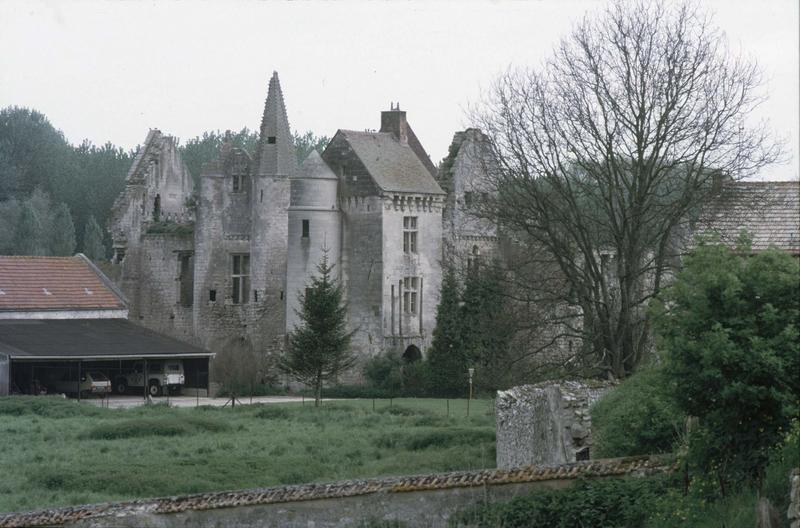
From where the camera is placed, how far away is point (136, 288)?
65.5 metres

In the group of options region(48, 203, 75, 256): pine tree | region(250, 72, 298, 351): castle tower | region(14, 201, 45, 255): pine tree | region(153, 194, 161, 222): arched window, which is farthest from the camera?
region(48, 203, 75, 256): pine tree

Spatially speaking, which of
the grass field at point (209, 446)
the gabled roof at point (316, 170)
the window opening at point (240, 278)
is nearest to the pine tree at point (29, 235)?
the window opening at point (240, 278)

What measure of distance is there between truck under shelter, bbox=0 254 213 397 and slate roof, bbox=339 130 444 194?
9818mm

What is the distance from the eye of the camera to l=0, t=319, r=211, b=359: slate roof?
48.7 meters

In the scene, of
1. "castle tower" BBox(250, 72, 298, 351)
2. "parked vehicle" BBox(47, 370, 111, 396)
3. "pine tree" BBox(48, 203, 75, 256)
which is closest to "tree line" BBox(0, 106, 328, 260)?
"pine tree" BBox(48, 203, 75, 256)

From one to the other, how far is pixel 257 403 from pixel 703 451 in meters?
32.6

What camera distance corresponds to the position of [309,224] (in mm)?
58875

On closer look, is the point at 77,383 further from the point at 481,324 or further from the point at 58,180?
the point at 58,180

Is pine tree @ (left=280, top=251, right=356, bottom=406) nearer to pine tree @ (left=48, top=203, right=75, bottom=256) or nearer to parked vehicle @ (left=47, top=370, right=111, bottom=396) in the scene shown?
parked vehicle @ (left=47, top=370, right=111, bottom=396)

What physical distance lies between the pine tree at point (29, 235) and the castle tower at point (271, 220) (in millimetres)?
23760

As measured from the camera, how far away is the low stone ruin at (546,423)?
78.1 ft

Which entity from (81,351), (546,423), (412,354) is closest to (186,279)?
(412,354)

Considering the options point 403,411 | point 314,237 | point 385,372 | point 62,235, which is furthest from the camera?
point 62,235

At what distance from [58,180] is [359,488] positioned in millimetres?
76592
